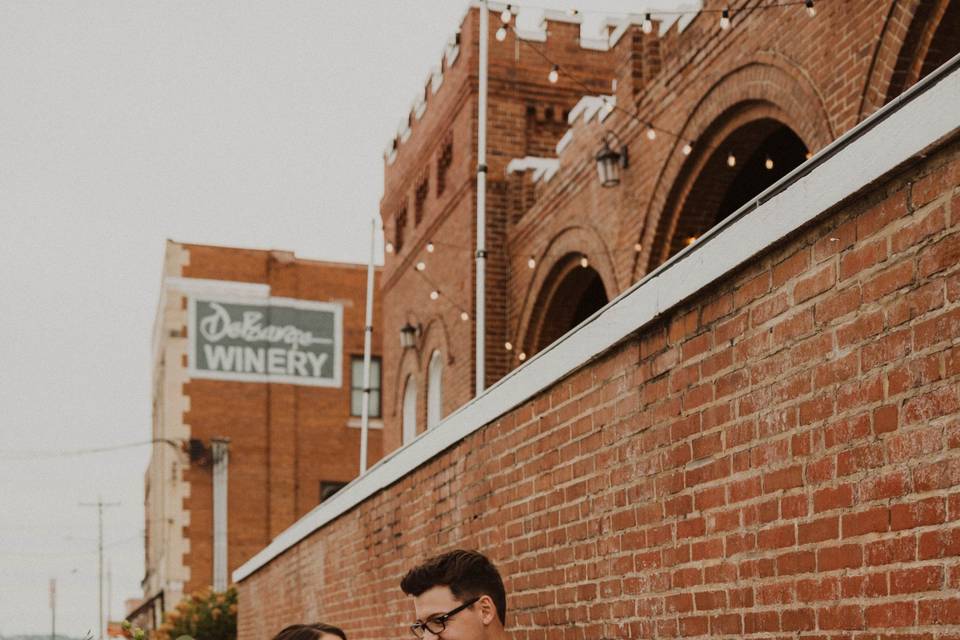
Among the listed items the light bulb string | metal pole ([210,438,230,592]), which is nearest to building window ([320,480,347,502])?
metal pole ([210,438,230,592])

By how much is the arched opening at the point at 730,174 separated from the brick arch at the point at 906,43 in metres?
2.40

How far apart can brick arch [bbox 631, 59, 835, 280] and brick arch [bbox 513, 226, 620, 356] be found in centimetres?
80

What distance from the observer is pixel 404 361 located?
76.7 feet

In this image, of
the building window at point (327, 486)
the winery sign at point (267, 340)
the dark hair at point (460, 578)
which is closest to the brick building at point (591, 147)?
the dark hair at point (460, 578)

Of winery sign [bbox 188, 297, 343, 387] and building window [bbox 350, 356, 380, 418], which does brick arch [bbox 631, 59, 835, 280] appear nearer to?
winery sign [bbox 188, 297, 343, 387]

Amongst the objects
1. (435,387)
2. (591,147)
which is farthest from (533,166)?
(435,387)

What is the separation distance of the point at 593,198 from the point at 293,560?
554cm

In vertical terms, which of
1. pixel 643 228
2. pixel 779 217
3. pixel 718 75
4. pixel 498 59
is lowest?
pixel 779 217

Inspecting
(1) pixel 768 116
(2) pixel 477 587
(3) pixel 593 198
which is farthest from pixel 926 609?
(3) pixel 593 198

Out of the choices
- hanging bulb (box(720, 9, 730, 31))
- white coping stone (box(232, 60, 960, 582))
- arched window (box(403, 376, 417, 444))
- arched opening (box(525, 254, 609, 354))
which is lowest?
white coping stone (box(232, 60, 960, 582))

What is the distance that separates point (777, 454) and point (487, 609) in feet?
4.54

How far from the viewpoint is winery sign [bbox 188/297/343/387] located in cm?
3416

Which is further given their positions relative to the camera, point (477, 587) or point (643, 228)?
point (643, 228)

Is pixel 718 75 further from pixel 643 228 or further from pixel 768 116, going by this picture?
pixel 643 228
